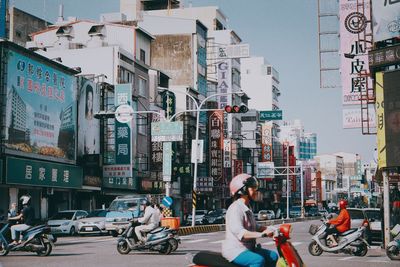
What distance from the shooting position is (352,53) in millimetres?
27234

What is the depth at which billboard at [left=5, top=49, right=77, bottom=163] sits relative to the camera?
3419 cm

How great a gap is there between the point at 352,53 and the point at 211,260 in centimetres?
2194

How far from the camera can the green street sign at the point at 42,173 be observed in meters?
33.3

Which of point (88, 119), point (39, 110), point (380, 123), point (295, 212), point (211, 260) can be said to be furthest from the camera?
point (295, 212)

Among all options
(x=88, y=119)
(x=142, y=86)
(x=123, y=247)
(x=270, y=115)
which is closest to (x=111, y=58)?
(x=142, y=86)

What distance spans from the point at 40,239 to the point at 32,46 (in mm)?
39693

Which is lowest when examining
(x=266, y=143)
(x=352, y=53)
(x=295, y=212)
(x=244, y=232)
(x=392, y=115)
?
(x=295, y=212)

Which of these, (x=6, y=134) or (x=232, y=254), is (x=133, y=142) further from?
(x=232, y=254)

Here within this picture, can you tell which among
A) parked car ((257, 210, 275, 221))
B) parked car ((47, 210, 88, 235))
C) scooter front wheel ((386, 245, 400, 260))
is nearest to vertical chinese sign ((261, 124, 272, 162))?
parked car ((257, 210, 275, 221))

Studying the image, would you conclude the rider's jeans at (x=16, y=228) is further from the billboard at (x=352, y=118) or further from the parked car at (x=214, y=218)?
the parked car at (x=214, y=218)

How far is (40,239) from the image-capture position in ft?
59.6

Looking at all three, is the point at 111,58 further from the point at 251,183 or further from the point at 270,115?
the point at 251,183

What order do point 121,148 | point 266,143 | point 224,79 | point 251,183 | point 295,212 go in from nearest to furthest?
point 251,183
point 121,148
point 224,79
point 295,212
point 266,143

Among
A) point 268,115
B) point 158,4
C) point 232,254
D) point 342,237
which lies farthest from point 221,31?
point 232,254
